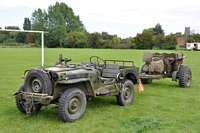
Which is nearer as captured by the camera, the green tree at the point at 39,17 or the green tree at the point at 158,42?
the green tree at the point at 158,42

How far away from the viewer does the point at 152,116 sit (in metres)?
7.24

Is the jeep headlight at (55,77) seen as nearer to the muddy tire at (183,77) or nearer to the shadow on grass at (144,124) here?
the shadow on grass at (144,124)

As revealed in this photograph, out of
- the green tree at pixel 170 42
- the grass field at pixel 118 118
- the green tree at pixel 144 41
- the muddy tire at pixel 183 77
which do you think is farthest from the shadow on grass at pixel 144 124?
the green tree at pixel 144 41

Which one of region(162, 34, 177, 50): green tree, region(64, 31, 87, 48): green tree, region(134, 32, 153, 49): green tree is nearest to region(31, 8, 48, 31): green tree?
region(64, 31, 87, 48): green tree

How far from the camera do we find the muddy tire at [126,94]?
27.0 feet

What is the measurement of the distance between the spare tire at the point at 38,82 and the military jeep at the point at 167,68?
20.0 ft

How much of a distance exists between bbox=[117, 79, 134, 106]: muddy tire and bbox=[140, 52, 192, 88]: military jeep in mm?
3165

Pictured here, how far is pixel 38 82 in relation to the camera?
645 cm

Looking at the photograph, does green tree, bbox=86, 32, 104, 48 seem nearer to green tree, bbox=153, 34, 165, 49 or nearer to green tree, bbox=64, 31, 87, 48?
green tree, bbox=64, 31, 87, 48

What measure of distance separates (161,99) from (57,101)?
4055 millimetres

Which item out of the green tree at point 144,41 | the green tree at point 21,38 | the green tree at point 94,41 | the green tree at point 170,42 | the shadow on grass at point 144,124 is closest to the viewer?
the shadow on grass at point 144,124

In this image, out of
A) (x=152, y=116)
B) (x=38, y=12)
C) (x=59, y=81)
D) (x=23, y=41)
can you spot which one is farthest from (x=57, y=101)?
(x=38, y=12)

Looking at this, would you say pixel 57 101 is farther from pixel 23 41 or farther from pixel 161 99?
pixel 23 41

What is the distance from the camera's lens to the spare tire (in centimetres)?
624
